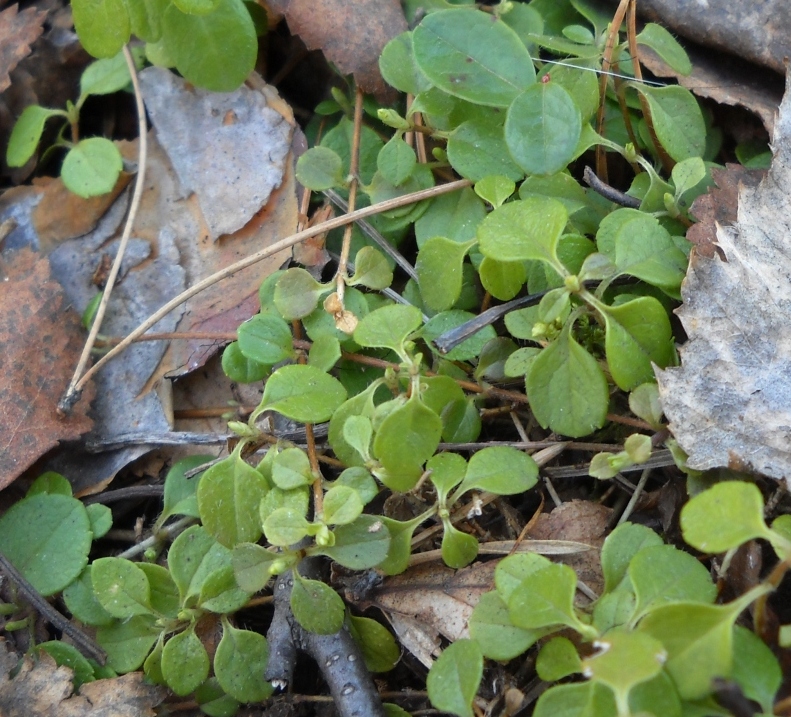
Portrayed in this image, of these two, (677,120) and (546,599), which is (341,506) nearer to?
(546,599)

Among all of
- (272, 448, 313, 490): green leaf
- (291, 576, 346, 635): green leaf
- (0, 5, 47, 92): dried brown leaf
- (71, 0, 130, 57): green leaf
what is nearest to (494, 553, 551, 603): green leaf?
(291, 576, 346, 635): green leaf

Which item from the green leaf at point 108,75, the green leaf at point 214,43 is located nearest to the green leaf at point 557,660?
the green leaf at point 214,43

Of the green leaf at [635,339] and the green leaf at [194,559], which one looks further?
the green leaf at [194,559]

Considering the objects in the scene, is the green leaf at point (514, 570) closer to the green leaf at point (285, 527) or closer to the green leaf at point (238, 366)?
the green leaf at point (285, 527)

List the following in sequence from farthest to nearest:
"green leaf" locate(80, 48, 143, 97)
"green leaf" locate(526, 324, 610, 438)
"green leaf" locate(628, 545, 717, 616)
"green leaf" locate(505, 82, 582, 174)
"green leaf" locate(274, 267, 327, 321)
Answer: "green leaf" locate(80, 48, 143, 97)
"green leaf" locate(274, 267, 327, 321)
"green leaf" locate(505, 82, 582, 174)
"green leaf" locate(526, 324, 610, 438)
"green leaf" locate(628, 545, 717, 616)

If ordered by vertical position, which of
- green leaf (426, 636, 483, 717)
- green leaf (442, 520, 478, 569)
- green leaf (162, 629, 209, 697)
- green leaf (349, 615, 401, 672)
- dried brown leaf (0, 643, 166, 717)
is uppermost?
green leaf (442, 520, 478, 569)

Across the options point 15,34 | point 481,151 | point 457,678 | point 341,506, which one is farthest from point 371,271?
point 15,34

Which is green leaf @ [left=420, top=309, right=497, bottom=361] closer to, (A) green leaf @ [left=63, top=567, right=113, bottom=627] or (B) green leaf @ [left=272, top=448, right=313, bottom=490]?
(B) green leaf @ [left=272, top=448, right=313, bottom=490]
